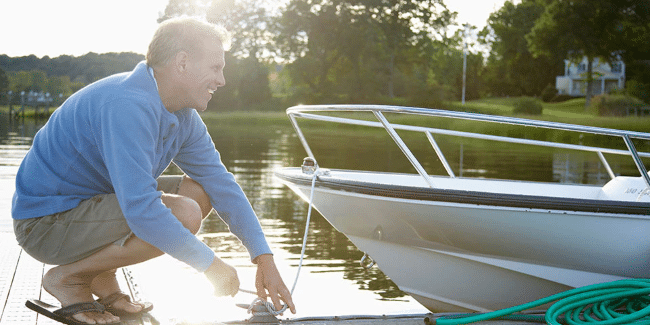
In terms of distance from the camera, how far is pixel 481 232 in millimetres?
4094

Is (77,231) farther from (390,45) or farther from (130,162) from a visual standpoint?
(390,45)

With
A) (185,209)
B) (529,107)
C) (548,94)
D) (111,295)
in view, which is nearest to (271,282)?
(185,209)

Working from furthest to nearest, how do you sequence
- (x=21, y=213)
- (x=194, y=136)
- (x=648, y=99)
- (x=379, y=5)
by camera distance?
1. (x=379, y=5)
2. (x=648, y=99)
3. (x=194, y=136)
4. (x=21, y=213)

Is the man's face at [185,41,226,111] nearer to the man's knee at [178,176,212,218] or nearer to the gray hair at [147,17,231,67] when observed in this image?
the gray hair at [147,17,231,67]

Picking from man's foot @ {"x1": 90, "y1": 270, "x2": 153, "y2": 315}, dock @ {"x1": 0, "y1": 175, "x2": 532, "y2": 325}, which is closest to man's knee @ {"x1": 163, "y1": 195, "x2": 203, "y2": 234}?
dock @ {"x1": 0, "y1": 175, "x2": 532, "y2": 325}

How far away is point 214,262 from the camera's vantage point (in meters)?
2.49

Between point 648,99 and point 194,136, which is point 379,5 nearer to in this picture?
point 648,99

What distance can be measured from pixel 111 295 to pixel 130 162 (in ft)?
3.02

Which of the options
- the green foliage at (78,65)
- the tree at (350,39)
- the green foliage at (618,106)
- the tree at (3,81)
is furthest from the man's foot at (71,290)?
the green foliage at (78,65)

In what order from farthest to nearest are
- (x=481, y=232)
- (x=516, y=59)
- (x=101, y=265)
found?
1. (x=516, y=59)
2. (x=481, y=232)
3. (x=101, y=265)

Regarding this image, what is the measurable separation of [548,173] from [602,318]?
11.9 metres

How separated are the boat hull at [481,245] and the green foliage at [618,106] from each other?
36.7 meters

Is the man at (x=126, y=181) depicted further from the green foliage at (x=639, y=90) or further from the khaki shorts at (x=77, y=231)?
the green foliage at (x=639, y=90)

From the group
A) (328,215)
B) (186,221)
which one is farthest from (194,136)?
(328,215)
